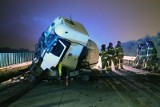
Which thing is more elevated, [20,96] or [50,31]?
[50,31]

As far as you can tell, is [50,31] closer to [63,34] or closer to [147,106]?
[63,34]

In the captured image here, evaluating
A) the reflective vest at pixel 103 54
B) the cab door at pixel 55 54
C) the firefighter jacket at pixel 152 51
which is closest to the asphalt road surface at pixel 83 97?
the cab door at pixel 55 54

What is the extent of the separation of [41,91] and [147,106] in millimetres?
4458

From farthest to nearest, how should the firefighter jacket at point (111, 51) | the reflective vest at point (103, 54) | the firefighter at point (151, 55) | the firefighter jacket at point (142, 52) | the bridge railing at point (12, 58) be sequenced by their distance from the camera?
1. the firefighter jacket at point (111, 51)
2. the firefighter jacket at point (142, 52)
3. the reflective vest at point (103, 54)
4. the firefighter at point (151, 55)
5. the bridge railing at point (12, 58)

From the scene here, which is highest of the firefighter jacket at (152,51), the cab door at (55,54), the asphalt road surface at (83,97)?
the firefighter jacket at (152,51)

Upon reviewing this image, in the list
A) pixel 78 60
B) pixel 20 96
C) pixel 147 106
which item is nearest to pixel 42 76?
pixel 78 60

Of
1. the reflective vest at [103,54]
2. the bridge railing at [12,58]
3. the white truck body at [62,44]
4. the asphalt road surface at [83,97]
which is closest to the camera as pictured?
the asphalt road surface at [83,97]

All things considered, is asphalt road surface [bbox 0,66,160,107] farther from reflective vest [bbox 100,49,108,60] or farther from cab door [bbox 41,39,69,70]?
reflective vest [bbox 100,49,108,60]

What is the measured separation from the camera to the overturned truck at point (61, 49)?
1416 cm

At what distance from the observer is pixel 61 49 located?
14.2 meters

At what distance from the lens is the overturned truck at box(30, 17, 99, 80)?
1416cm

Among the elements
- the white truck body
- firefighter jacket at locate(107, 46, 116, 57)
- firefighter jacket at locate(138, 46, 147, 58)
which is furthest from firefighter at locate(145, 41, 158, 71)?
the white truck body

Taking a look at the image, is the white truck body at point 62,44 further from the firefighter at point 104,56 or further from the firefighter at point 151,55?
the firefighter at point 151,55

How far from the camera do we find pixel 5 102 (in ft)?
30.2
